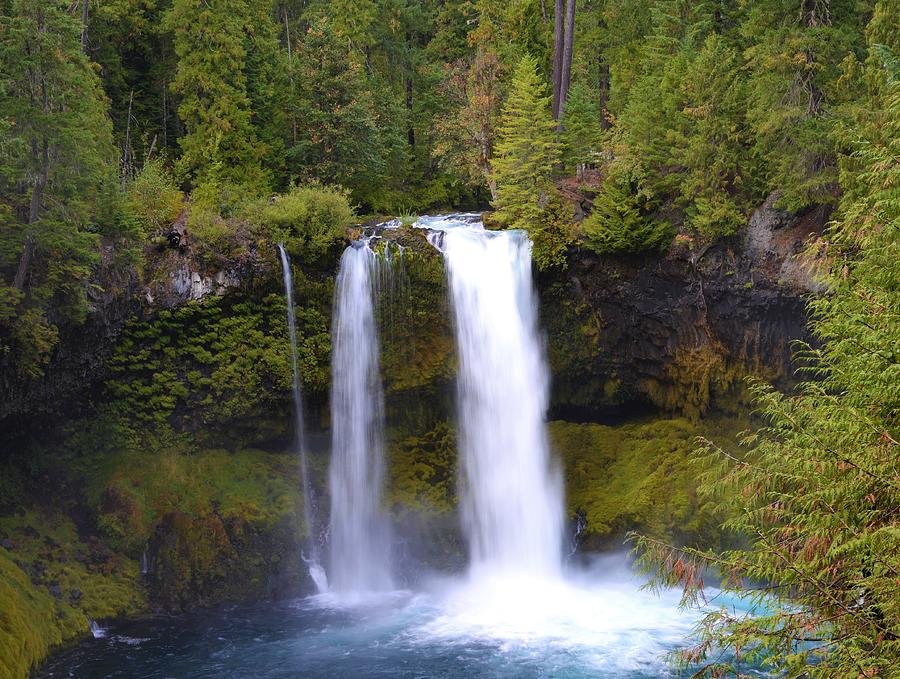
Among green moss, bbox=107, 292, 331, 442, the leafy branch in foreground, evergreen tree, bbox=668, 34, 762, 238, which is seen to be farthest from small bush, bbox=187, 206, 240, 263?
the leafy branch in foreground

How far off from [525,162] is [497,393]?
236 inches

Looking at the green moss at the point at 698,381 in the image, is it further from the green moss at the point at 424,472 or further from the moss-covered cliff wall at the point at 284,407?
the green moss at the point at 424,472

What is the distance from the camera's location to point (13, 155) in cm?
1377

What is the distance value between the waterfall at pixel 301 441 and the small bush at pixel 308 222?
1.33 ft

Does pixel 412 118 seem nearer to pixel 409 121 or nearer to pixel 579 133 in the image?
pixel 409 121

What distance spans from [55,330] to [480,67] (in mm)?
16202

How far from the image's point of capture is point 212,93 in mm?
22234

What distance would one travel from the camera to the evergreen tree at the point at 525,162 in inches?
752

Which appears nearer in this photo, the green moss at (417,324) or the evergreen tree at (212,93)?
the green moss at (417,324)

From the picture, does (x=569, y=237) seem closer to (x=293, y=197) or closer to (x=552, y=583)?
(x=293, y=197)

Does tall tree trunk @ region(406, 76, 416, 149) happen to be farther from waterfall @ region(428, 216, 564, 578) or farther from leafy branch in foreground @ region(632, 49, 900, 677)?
leafy branch in foreground @ region(632, 49, 900, 677)

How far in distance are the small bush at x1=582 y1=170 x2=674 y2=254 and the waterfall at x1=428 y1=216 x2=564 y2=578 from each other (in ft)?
5.61

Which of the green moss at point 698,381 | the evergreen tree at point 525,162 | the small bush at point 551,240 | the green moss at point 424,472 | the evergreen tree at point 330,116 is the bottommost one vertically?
the green moss at point 424,472

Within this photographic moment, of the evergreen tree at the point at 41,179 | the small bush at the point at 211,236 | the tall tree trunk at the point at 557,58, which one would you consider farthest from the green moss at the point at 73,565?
the tall tree trunk at the point at 557,58
